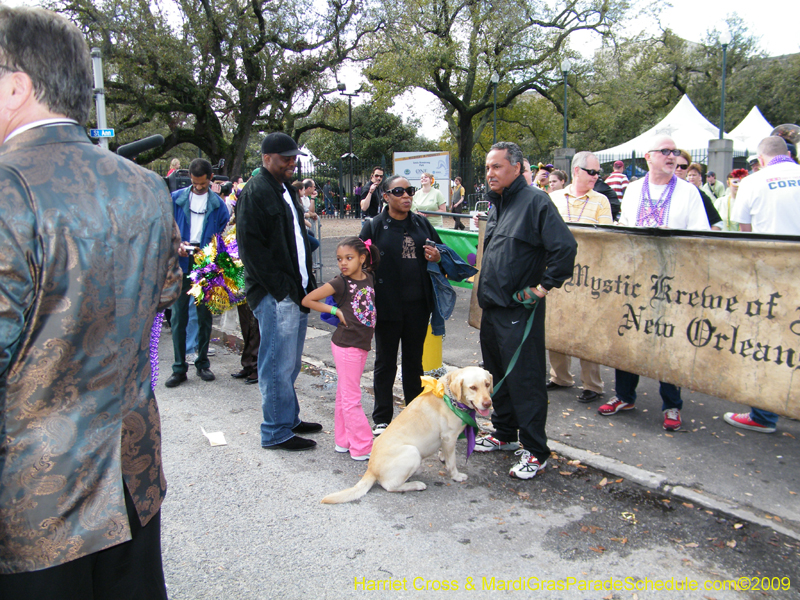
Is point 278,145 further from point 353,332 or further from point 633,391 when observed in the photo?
point 633,391

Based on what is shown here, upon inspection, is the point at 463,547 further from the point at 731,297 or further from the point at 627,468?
the point at 731,297

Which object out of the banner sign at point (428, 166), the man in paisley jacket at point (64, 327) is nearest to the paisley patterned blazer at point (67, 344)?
the man in paisley jacket at point (64, 327)

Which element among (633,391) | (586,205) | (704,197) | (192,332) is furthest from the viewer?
(192,332)

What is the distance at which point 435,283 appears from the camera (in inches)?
184

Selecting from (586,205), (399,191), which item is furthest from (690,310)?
(399,191)

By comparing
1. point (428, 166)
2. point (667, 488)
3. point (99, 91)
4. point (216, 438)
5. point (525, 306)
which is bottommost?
point (216, 438)

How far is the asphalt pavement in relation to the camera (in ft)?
9.44

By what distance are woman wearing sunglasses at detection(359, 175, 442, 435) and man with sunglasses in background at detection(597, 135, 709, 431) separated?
178 cm

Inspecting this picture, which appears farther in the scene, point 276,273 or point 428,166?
point 428,166

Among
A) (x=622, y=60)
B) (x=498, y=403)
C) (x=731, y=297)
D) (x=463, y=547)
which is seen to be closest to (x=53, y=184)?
(x=463, y=547)

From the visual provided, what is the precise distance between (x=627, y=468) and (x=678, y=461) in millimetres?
438

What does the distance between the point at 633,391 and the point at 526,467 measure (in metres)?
1.68

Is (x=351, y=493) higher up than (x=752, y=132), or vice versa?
(x=752, y=132)

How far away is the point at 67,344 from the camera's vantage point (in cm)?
145
